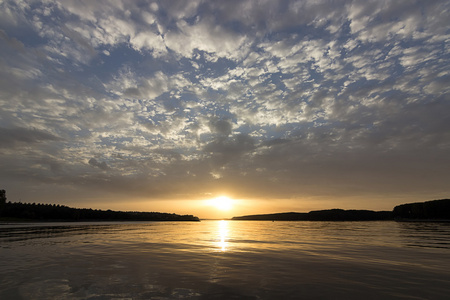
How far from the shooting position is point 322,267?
63.6ft

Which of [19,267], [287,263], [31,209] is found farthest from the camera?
[31,209]

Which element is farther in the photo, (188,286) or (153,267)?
(153,267)

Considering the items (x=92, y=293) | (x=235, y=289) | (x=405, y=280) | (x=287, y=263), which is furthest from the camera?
(x=287, y=263)

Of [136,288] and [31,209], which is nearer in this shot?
[136,288]

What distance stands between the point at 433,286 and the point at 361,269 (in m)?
5.05

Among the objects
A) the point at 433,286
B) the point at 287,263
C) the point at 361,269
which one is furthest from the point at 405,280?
the point at 287,263

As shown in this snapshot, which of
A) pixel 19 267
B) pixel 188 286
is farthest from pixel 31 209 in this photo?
pixel 188 286

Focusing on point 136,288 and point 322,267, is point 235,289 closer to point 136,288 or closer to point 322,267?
point 136,288

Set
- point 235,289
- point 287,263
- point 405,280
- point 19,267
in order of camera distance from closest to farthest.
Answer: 1. point 235,289
2. point 405,280
3. point 19,267
4. point 287,263

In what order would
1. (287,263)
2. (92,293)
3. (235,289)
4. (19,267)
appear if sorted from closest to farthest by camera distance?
(92,293) < (235,289) < (19,267) < (287,263)

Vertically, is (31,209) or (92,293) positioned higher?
(31,209)

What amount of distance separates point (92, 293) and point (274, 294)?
353 inches

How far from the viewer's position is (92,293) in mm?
12164

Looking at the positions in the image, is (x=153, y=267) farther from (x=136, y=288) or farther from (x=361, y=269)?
(x=361, y=269)
